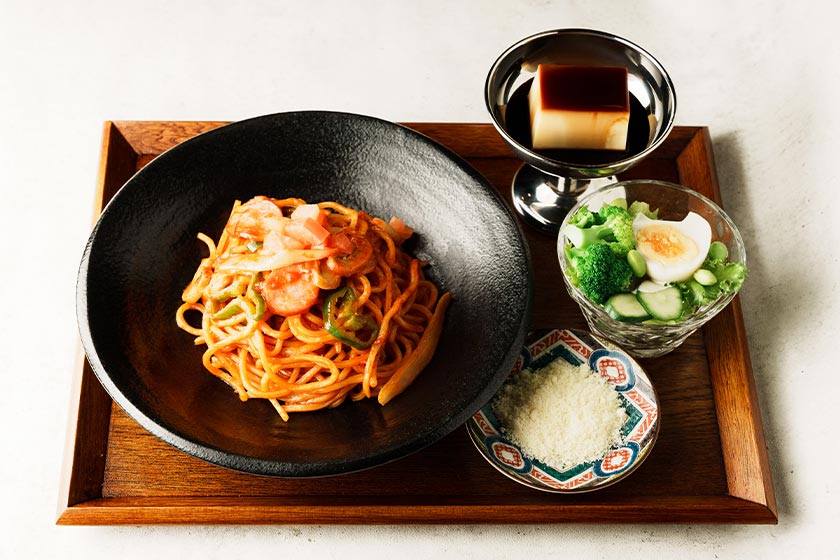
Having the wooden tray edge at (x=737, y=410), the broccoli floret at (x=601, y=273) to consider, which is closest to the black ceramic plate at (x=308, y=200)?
the broccoli floret at (x=601, y=273)

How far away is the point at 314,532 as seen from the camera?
261cm

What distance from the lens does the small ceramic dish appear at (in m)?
2.47

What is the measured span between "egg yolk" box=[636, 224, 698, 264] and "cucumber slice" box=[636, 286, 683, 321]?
12 cm

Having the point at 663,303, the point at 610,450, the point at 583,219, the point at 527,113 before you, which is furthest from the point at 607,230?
the point at 610,450

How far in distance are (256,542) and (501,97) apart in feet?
5.60

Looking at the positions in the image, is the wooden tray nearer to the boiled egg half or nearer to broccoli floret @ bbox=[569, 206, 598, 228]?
the boiled egg half

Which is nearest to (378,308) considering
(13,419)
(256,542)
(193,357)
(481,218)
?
(481,218)

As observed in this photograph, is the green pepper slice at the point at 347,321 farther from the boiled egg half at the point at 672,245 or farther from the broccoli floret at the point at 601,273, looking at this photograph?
the boiled egg half at the point at 672,245

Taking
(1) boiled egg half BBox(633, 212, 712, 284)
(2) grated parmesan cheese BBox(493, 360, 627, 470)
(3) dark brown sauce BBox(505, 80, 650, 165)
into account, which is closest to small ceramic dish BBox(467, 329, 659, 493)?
(2) grated parmesan cheese BBox(493, 360, 627, 470)

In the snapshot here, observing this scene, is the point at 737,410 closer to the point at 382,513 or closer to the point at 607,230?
the point at 607,230

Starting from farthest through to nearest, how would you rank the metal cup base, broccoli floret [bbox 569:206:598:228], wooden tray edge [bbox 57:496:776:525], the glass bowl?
the metal cup base → broccoli floret [bbox 569:206:598:228] → the glass bowl → wooden tray edge [bbox 57:496:776:525]

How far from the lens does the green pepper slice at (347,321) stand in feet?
8.39

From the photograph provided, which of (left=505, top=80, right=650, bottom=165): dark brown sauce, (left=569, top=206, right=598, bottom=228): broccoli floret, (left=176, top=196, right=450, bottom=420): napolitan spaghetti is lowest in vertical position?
(left=176, top=196, right=450, bottom=420): napolitan spaghetti

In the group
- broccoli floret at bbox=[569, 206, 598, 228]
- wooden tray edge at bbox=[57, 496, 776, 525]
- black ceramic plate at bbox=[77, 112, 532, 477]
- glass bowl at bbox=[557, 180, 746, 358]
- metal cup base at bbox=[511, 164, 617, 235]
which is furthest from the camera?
metal cup base at bbox=[511, 164, 617, 235]
